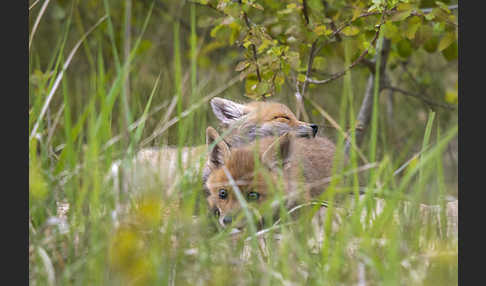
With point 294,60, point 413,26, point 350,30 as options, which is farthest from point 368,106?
point 294,60

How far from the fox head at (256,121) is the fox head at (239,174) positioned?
28.3 inches

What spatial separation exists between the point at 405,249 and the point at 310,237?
50cm

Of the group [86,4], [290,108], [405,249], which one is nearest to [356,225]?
[405,249]

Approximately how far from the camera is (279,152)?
388 centimetres

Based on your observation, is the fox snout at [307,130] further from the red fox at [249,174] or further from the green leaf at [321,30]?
the green leaf at [321,30]

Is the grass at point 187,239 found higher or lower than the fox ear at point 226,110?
lower

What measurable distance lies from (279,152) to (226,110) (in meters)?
1.48

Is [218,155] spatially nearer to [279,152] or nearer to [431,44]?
[279,152]

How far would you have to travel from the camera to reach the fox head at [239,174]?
3.73 meters

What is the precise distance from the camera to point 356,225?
2904mm

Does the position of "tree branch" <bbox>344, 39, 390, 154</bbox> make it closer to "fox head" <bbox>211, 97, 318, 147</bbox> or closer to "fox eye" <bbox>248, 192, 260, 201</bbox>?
"fox head" <bbox>211, 97, 318, 147</bbox>

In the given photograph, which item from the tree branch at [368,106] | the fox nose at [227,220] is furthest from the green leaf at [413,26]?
the fox nose at [227,220]

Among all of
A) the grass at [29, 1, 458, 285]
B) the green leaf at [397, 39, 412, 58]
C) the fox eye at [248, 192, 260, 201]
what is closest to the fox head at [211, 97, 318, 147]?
the fox eye at [248, 192, 260, 201]

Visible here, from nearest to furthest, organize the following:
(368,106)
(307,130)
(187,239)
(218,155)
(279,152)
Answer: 1. (187,239)
2. (279,152)
3. (218,155)
4. (307,130)
5. (368,106)
